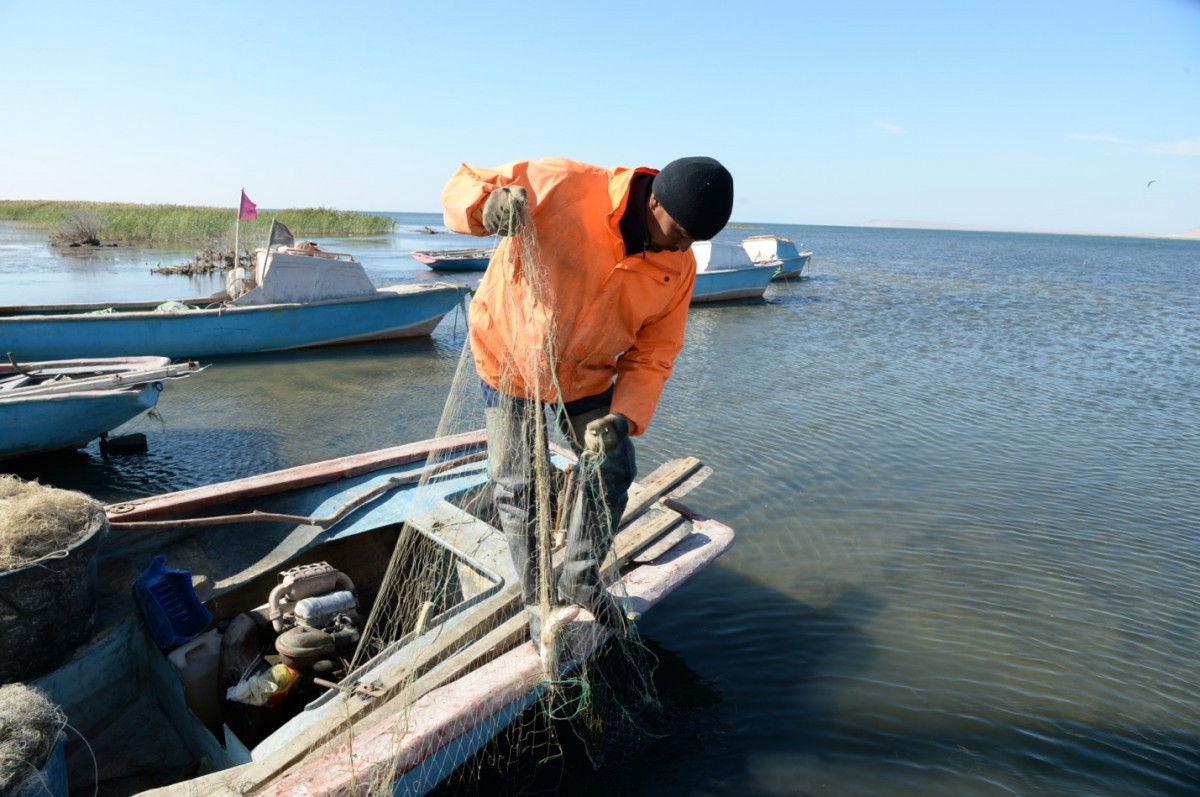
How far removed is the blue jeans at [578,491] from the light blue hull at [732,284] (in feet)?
59.4

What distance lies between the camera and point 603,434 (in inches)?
105

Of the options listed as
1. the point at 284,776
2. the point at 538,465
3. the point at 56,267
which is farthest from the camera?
the point at 56,267

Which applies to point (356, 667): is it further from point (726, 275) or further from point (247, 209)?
point (726, 275)

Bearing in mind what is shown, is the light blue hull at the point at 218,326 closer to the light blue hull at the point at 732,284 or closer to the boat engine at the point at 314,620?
the light blue hull at the point at 732,284

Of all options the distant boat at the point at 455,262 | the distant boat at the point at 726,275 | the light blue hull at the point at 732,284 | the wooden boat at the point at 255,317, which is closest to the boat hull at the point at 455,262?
the distant boat at the point at 455,262

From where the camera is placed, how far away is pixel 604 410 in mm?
3002

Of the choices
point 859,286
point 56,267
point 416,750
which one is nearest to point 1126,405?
point 416,750

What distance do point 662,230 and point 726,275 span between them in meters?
19.5

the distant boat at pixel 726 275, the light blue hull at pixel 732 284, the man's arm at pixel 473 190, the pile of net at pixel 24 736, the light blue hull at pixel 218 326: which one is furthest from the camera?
the distant boat at pixel 726 275

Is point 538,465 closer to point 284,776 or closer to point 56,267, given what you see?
point 284,776

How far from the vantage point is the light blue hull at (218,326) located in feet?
34.3

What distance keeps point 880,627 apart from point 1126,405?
306 inches

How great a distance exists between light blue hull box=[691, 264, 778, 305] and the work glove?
60.3 ft

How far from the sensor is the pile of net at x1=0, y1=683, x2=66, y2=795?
212 cm
